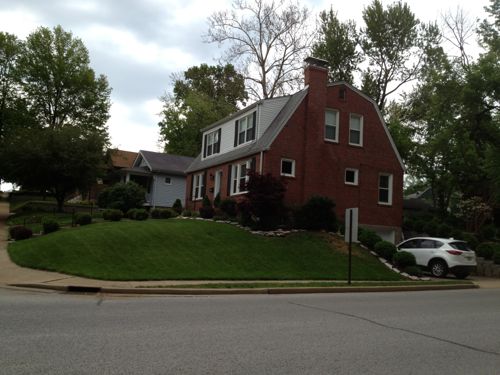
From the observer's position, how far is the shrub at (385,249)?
20.5 meters

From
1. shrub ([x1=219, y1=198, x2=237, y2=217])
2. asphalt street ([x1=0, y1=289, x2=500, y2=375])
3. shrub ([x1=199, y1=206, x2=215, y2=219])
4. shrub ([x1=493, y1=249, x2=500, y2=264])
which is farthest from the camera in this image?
shrub ([x1=199, y1=206, x2=215, y2=219])

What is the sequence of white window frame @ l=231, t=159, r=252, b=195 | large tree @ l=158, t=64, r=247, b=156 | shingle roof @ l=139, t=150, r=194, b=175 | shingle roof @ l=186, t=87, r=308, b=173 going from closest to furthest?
shingle roof @ l=186, t=87, r=308, b=173 < white window frame @ l=231, t=159, r=252, b=195 < shingle roof @ l=139, t=150, r=194, b=175 < large tree @ l=158, t=64, r=247, b=156

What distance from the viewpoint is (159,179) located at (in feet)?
135

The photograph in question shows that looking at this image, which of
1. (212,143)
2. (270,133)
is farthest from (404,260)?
(212,143)

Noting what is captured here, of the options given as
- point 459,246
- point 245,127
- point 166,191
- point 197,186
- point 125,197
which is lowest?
point 459,246

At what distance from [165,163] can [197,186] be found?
34.9 feet

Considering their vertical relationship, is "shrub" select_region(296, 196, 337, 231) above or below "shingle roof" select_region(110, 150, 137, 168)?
below

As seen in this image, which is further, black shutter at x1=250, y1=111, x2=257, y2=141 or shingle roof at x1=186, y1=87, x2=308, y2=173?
black shutter at x1=250, y1=111, x2=257, y2=141

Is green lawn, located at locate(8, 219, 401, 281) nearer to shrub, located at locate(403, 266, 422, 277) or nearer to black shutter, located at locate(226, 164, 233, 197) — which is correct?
shrub, located at locate(403, 266, 422, 277)

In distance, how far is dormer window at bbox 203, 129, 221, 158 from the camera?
104ft

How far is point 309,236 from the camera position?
21.8 meters

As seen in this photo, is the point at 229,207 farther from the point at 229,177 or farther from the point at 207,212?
the point at 229,177

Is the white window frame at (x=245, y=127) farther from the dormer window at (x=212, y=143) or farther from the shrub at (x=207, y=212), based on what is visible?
A: the shrub at (x=207, y=212)

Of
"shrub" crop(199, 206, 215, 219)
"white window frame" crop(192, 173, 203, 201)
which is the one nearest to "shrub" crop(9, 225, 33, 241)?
"shrub" crop(199, 206, 215, 219)
